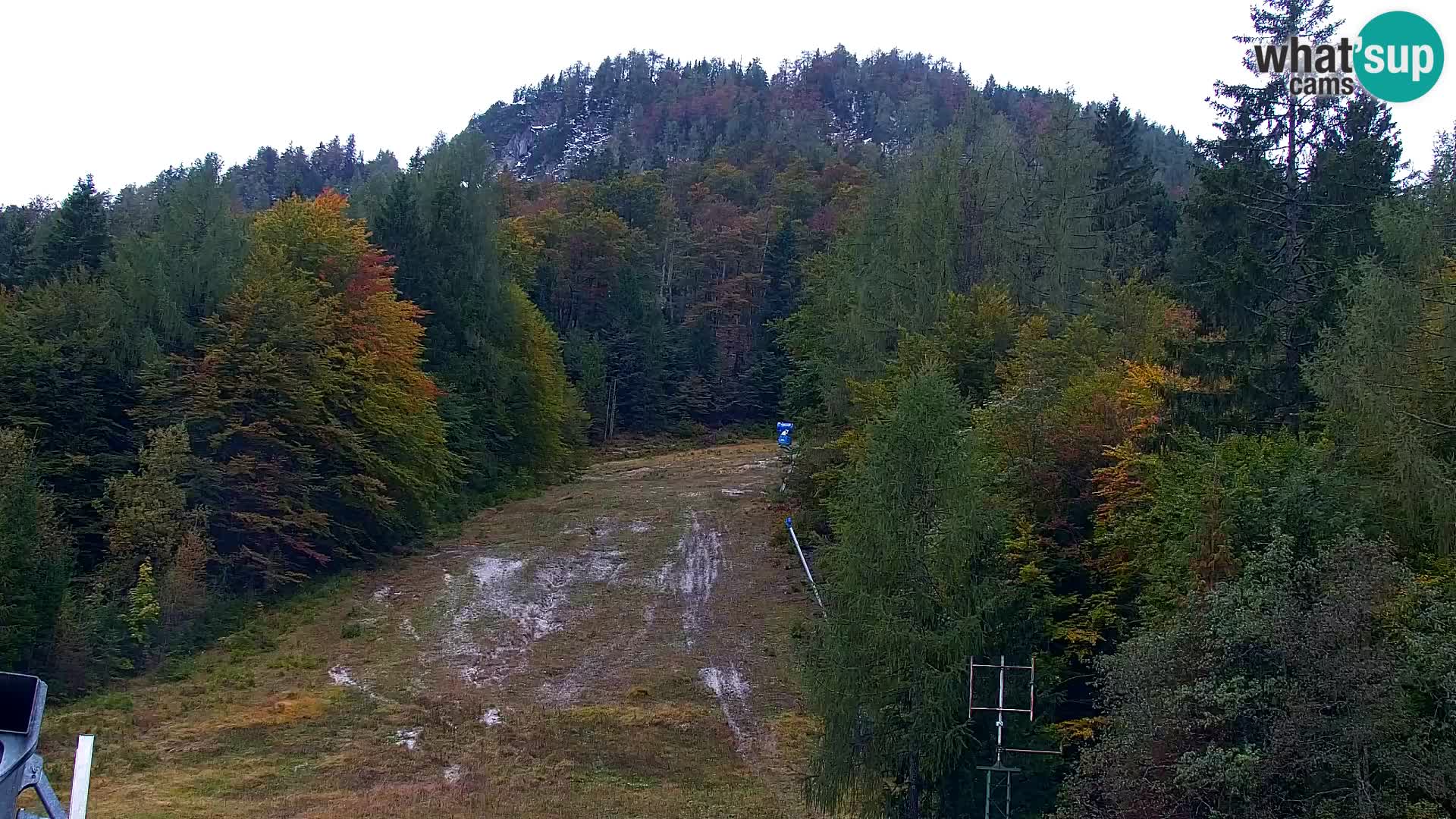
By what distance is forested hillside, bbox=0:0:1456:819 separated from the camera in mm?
14359

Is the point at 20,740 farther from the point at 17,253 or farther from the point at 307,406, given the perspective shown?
the point at 17,253

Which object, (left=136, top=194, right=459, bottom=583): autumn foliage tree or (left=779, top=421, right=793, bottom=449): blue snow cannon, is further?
(left=779, top=421, right=793, bottom=449): blue snow cannon

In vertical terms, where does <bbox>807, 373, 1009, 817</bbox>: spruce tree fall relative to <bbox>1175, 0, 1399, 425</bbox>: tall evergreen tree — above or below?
below


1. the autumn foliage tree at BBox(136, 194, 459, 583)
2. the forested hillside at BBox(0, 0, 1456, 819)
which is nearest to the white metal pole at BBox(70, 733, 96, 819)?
the forested hillside at BBox(0, 0, 1456, 819)

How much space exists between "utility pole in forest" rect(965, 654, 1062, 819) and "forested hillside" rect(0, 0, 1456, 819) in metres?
0.29

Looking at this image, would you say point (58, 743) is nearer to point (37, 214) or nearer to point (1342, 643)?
point (1342, 643)

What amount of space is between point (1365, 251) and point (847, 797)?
1566 cm

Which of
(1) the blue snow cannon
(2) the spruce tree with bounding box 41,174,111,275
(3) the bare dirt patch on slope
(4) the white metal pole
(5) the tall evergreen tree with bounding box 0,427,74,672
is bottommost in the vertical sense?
(3) the bare dirt patch on slope

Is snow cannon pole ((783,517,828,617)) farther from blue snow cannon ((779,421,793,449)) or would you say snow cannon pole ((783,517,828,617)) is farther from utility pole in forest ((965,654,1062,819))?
utility pole in forest ((965,654,1062,819))

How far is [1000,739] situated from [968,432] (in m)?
5.36

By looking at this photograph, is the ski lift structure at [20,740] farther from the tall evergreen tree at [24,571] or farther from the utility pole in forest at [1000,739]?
the tall evergreen tree at [24,571]

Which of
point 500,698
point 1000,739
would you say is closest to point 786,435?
point 500,698

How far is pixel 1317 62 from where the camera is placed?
2461 cm

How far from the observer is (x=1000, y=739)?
1822 cm
